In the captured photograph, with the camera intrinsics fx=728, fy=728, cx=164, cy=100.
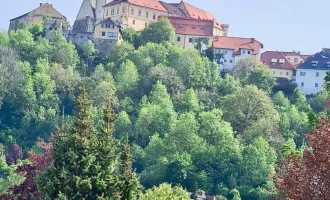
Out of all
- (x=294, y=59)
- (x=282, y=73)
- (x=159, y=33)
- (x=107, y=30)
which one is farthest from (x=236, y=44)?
(x=107, y=30)

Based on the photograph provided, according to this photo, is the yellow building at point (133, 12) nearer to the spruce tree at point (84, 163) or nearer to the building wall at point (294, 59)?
the building wall at point (294, 59)

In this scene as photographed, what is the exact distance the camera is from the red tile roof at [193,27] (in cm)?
9531

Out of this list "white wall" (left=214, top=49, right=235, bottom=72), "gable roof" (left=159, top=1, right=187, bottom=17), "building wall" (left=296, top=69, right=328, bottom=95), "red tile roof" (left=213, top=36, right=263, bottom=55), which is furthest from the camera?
"gable roof" (left=159, top=1, right=187, bottom=17)

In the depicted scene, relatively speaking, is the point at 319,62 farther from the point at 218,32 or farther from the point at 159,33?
the point at 159,33

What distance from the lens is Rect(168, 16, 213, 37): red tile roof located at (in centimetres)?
9531

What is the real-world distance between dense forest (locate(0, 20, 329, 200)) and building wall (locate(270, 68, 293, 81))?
17.3 ft

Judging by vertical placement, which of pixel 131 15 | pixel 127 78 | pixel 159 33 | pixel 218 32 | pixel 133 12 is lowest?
pixel 127 78

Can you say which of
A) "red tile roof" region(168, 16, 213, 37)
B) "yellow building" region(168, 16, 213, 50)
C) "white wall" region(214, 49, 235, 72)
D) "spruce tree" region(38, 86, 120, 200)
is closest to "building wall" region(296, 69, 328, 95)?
"white wall" region(214, 49, 235, 72)

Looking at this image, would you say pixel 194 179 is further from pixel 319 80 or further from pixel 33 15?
pixel 33 15

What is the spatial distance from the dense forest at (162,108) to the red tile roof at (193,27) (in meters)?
3.58

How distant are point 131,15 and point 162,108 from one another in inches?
1075

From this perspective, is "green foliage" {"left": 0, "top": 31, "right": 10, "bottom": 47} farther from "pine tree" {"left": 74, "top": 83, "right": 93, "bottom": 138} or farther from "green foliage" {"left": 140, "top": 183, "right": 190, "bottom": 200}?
"pine tree" {"left": 74, "top": 83, "right": 93, "bottom": 138}

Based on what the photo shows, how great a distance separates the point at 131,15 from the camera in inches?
3816

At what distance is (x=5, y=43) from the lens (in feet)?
290
